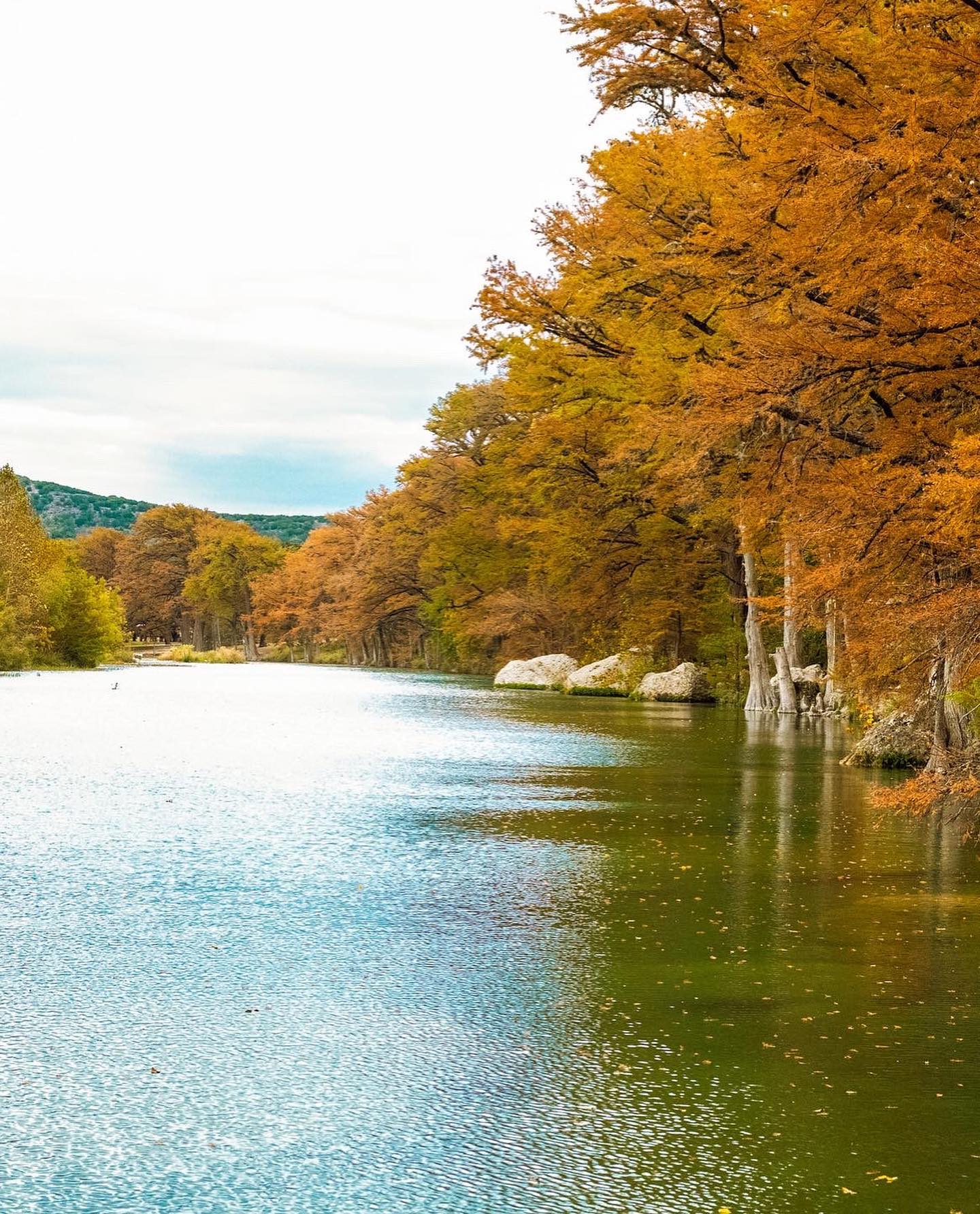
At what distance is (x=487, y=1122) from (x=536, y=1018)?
1238 millimetres

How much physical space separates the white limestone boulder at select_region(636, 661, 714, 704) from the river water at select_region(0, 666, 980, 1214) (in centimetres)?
2468

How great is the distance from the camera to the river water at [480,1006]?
13.0 ft

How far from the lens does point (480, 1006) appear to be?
5.70m

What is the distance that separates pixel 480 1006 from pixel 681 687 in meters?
32.9

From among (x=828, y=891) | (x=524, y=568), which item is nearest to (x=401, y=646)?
(x=524, y=568)

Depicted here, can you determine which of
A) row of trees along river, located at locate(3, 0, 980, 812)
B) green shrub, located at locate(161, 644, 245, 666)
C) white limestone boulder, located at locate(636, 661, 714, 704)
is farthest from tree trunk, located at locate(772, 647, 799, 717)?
green shrub, located at locate(161, 644, 245, 666)

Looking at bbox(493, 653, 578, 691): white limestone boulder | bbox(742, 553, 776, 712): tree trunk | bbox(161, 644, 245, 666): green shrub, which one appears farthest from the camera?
bbox(161, 644, 245, 666): green shrub

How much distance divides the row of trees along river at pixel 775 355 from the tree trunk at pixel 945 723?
0.04 m

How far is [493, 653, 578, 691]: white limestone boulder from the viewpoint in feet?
157

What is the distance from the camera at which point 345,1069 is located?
481cm

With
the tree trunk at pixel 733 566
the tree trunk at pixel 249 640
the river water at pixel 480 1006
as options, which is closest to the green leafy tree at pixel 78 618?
the tree trunk at pixel 733 566

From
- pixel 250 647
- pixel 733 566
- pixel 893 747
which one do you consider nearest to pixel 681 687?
pixel 733 566

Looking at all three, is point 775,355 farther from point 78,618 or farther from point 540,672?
point 78,618

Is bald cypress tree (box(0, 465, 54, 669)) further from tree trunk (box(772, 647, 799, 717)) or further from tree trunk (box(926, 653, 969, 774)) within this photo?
tree trunk (box(926, 653, 969, 774))
